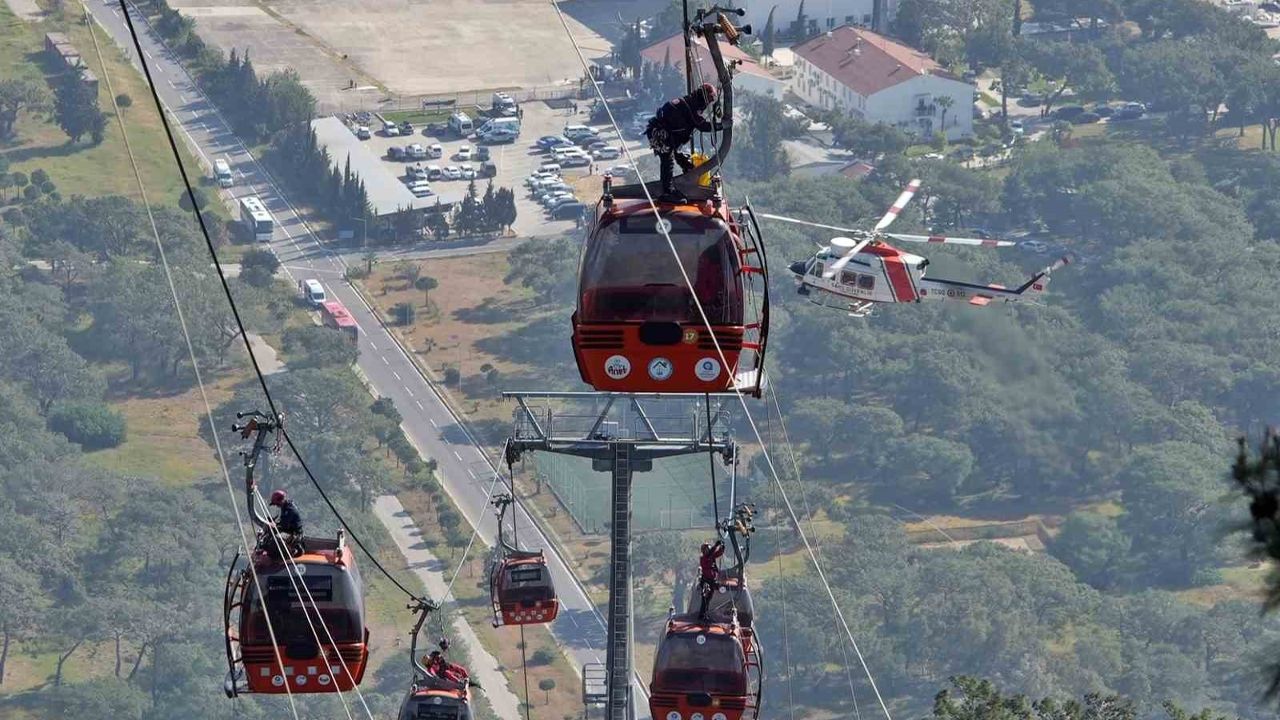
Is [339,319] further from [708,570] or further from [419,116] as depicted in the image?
[708,570]

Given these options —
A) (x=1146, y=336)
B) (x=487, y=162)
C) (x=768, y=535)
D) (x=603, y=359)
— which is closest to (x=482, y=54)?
(x=487, y=162)

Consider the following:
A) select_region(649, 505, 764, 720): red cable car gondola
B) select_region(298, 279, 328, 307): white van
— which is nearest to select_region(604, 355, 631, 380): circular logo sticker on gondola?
select_region(649, 505, 764, 720): red cable car gondola

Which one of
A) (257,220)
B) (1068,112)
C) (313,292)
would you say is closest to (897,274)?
(313,292)

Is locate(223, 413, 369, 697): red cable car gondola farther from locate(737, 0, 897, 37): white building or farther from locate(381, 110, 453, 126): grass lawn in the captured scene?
locate(737, 0, 897, 37): white building

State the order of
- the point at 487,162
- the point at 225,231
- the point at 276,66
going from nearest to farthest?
the point at 225,231
the point at 487,162
the point at 276,66

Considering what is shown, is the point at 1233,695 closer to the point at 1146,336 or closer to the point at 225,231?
the point at 1146,336

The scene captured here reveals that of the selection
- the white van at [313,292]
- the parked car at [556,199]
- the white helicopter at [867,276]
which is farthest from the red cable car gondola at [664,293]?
the parked car at [556,199]
